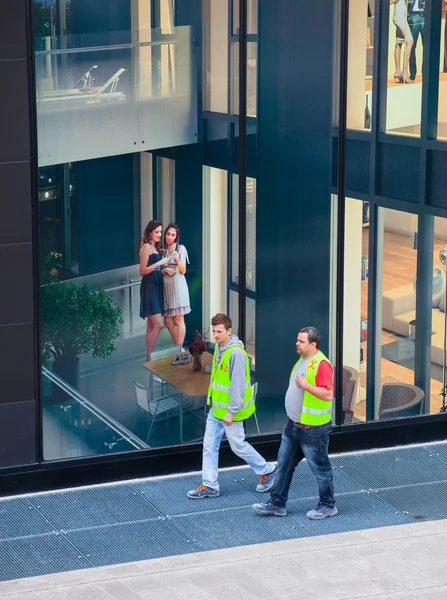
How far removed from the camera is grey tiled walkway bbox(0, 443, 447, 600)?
9906 millimetres

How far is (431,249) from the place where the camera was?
12.6 meters

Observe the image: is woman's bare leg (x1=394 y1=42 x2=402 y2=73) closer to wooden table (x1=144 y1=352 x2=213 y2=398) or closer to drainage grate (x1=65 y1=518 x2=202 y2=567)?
wooden table (x1=144 y1=352 x2=213 y2=398)

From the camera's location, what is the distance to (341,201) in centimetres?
1224

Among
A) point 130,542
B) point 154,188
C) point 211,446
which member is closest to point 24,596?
point 130,542

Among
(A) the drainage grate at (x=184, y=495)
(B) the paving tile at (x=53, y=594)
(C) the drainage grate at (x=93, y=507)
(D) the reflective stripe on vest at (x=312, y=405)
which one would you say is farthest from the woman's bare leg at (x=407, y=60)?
(B) the paving tile at (x=53, y=594)

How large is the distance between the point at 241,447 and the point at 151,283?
181 centimetres

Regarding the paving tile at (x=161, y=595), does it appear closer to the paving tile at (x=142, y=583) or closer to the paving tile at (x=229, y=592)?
the paving tile at (x=142, y=583)

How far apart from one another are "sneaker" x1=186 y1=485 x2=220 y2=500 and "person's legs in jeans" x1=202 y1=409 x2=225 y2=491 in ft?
0.26

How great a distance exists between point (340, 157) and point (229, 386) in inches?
103

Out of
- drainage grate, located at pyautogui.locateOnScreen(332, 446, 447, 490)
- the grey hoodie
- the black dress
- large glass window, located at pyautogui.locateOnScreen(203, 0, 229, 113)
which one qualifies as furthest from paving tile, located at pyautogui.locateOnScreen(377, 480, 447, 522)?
large glass window, located at pyautogui.locateOnScreen(203, 0, 229, 113)

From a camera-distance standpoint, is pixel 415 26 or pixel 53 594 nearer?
pixel 53 594

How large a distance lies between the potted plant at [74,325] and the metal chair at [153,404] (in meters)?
0.48

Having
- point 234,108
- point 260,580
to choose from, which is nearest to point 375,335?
point 234,108

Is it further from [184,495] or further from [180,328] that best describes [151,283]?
[184,495]
